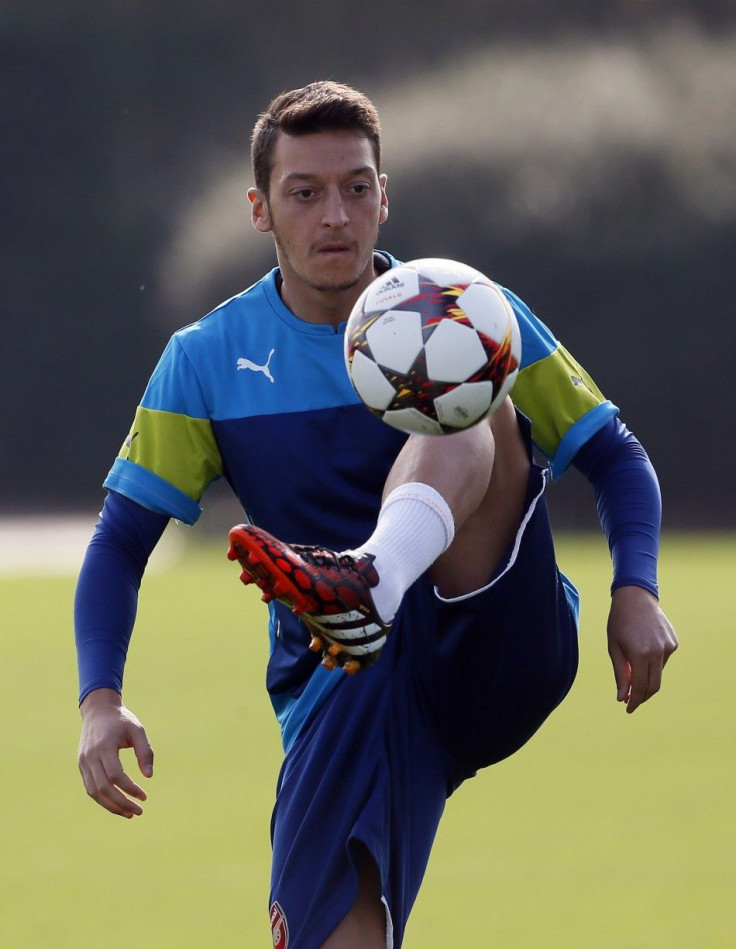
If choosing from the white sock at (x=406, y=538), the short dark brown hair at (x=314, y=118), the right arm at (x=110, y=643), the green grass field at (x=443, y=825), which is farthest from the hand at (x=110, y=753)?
the short dark brown hair at (x=314, y=118)

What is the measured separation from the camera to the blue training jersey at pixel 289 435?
2.49m

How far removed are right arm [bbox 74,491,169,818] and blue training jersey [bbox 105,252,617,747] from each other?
49 millimetres

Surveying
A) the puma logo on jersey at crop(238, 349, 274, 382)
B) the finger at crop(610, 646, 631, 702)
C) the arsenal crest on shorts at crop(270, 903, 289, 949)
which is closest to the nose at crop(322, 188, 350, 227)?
the puma logo on jersey at crop(238, 349, 274, 382)

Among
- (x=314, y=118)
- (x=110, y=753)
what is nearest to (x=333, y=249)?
(x=314, y=118)

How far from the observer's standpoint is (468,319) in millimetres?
2090

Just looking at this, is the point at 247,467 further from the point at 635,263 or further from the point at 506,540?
the point at 635,263

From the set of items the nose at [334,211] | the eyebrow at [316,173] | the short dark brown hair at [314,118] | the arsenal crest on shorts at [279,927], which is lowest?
the arsenal crest on shorts at [279,927]

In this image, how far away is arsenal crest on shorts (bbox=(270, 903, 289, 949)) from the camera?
2.24 meters

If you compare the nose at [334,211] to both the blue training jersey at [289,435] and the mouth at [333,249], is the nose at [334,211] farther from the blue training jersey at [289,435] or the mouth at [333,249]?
the blue training jersey at [289,435]

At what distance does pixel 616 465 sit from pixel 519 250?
Answer: 27.4 feet

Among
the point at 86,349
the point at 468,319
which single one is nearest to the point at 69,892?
the point at 468,319

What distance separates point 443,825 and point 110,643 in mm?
1606

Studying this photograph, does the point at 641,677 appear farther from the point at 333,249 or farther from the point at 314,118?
the point at 314,118

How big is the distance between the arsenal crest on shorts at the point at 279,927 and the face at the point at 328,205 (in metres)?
1.00
